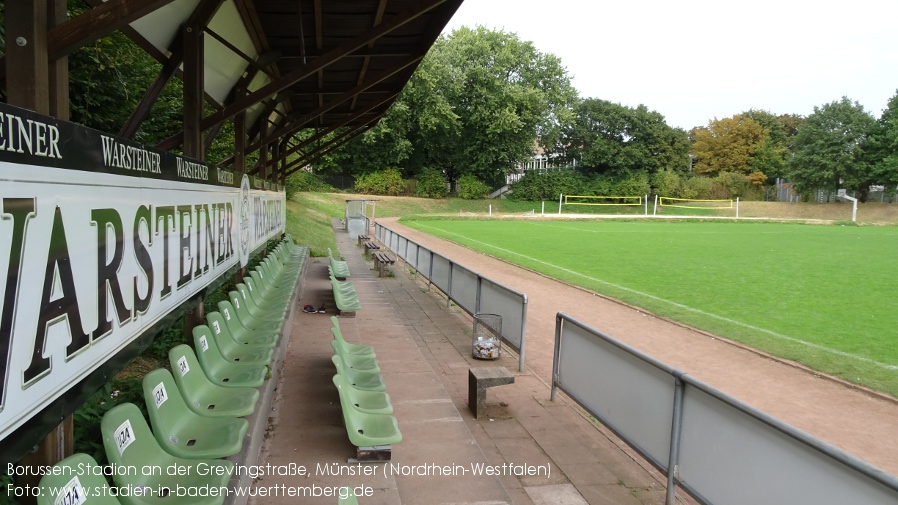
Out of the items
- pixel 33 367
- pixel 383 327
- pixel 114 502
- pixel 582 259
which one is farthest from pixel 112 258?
→ pixel 582 259

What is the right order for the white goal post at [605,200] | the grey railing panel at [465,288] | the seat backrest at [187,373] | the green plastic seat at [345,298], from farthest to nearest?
the white goal post at [605,200]
the grey railing panel at [465,288]
the green plastic seat at [345,298]
the seat backrest at [187,373]

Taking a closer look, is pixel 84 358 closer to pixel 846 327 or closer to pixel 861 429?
pixel 861 429

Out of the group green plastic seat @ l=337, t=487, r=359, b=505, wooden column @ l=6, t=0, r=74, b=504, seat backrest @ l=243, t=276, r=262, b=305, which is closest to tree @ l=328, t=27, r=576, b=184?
seat backrest @ l=243, t=276, r=262, b=305

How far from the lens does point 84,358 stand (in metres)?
2.50

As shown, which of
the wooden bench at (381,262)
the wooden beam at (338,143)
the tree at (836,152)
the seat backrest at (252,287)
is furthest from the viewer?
the tree at (836,152)

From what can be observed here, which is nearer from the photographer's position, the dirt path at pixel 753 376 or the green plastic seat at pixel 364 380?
the green plastic seat at pixel 364 380

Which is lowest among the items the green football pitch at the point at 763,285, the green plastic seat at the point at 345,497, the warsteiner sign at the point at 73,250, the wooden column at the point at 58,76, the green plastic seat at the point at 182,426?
the green football pitch at the point at 763,285

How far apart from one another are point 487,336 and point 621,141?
6352 cm

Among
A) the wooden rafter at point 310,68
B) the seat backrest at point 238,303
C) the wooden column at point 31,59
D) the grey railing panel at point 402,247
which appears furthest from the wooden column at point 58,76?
the grey railing panel at point 402,247

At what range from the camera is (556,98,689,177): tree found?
211 feet

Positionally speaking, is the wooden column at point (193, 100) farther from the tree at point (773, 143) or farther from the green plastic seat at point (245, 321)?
Result: the tree at point (773, 143)

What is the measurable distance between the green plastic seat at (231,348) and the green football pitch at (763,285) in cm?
728

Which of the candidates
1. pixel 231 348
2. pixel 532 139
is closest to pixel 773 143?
pixel 532 139

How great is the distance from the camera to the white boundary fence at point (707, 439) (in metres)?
2.74
